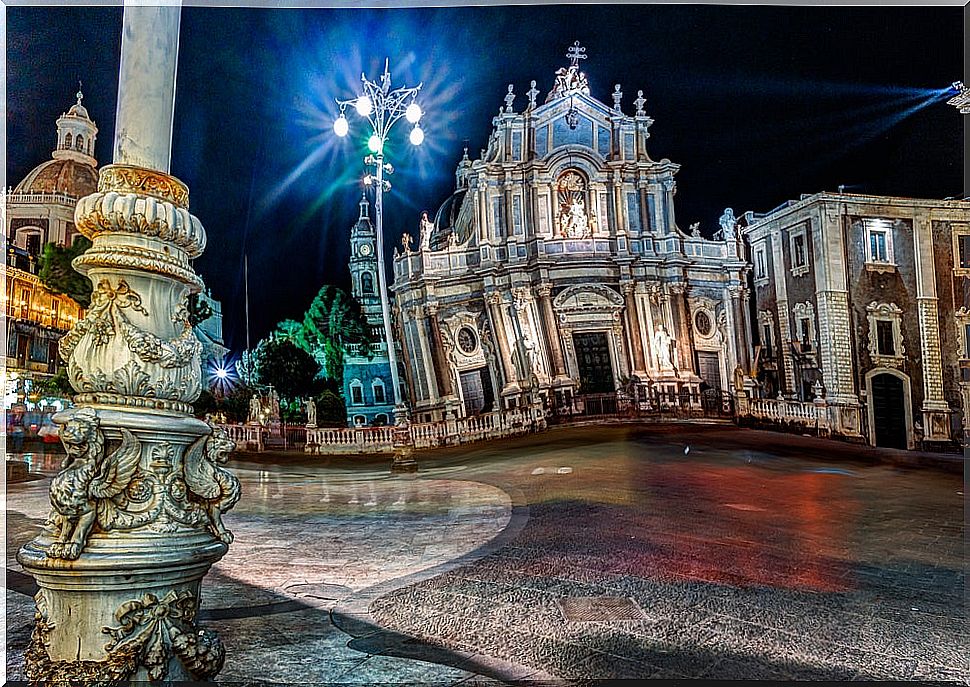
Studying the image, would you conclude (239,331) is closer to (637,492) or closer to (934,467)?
(637,492)

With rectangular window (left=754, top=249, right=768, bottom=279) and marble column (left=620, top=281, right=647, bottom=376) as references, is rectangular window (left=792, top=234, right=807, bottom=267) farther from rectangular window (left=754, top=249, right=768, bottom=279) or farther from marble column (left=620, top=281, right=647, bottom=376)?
marble column (left=620, top=281, right=647, bottom=376)

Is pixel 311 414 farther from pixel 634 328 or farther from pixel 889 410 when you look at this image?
pixel 889 410

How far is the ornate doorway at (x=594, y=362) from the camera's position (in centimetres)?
488

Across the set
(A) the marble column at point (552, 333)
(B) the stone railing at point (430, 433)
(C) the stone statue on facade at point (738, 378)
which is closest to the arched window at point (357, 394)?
(B) the stone railing at point (430, 433)

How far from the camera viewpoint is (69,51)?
498 centimetres

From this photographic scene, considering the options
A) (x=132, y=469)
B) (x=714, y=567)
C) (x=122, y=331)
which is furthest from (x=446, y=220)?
(x=132, y=469)

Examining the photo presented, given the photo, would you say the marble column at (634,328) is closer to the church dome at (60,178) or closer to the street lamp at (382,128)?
the street lamp at (382,128)

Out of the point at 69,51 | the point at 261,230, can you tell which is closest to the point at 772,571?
the point at 261,230

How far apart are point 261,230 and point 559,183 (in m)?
2.01

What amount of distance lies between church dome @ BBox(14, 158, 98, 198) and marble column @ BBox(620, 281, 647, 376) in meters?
3.41

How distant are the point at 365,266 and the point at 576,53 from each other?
1950 millimetres

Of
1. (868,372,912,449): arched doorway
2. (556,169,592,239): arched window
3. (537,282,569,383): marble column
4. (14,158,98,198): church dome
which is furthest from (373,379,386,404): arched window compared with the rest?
(868,372,912,449): arched doorway

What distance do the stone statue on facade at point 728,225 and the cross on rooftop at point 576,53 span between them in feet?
4.55

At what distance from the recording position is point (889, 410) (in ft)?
15.8
